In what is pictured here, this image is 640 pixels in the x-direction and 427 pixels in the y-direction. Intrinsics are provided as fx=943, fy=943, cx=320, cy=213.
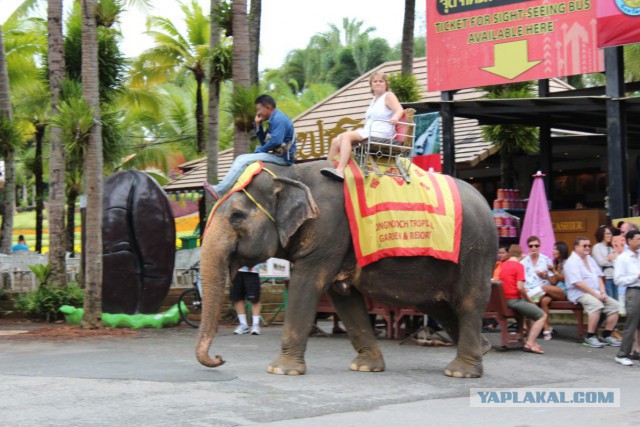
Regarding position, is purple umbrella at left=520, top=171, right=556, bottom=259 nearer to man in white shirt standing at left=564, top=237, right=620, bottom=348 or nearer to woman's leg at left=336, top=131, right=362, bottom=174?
man in white shirt standing at left=564, top=237, right=620, bottom=348

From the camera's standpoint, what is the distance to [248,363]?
11.2 meters

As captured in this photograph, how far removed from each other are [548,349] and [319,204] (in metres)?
4.93

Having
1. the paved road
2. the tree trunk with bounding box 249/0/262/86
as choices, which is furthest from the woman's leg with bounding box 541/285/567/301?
the tree trunk with bounding box 249/0/262/86

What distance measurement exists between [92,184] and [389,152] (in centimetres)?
596

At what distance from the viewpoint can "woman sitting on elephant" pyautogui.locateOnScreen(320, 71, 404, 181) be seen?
10305 mm

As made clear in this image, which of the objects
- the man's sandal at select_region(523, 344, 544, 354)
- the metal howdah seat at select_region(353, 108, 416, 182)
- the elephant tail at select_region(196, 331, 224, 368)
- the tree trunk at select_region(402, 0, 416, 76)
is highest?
the tree trunk at select_region(402, 0, 416, 76)

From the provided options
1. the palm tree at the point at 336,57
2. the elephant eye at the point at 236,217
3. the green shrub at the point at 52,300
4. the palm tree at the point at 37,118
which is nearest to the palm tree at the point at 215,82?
the green shrub at the point at 52,300

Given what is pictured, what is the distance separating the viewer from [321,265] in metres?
10.2

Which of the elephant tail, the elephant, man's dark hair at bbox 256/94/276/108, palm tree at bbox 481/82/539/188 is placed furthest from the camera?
palm tree at bbox 481/82/539/188

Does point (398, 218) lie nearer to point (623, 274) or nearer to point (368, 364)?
point (368, 364)

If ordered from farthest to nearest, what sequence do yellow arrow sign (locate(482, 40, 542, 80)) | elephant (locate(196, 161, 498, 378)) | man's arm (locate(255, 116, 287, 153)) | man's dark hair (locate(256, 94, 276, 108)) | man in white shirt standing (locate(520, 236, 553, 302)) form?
1. yellow arrow sign (locate(482, 40, 542, 80))
2. man in white shirt standing (locate(520, 236, 553, 302))
3. man's dark hair (locate(256, 94, 276, 108))
4. man's arm (locate(255, 116, 287, 153))
5. elephant (locate(196, 161, 498, 378))

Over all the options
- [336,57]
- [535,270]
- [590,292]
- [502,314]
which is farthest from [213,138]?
[336,57]

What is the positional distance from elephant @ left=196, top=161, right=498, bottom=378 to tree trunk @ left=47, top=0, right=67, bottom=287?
781cm

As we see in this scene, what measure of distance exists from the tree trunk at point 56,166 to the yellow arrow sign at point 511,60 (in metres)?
7.71
